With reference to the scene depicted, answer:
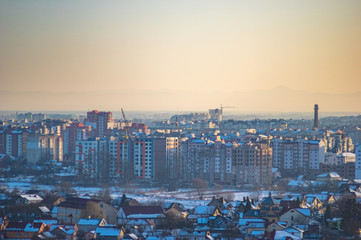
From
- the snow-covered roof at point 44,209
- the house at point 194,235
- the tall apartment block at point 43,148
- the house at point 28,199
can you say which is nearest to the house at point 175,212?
the house at point 194,235

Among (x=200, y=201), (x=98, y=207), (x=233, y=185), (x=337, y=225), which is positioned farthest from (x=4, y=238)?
(x=233, y=185)

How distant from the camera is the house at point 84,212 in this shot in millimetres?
15625

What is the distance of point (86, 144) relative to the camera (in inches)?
1094

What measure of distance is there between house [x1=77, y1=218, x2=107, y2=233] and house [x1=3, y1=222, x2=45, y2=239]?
67 cm

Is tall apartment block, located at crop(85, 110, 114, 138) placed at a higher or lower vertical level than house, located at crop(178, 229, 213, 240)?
higher

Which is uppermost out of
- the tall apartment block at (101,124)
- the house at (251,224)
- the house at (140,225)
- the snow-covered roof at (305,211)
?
the tall apartment block at (101,124)

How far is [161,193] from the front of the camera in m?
22.5

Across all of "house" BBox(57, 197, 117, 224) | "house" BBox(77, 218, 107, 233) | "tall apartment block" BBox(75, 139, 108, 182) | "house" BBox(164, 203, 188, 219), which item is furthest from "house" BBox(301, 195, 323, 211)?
"tall apartment block" BBox(75, 139, 108, 182)

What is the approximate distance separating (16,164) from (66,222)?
13832 mm

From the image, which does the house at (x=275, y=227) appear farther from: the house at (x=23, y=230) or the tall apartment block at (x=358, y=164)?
the tall apartment block at (x=358, y=164)

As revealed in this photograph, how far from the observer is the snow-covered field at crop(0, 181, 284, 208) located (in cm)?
2006

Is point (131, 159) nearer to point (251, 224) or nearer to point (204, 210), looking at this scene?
point (204, 210)

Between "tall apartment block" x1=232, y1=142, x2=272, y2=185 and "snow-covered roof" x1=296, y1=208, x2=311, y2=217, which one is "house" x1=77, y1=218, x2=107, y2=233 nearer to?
"snow-covered roof" x1=296, y1=208, x2=311, y2=217

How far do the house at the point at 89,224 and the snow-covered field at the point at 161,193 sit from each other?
422 cm
